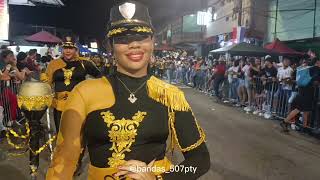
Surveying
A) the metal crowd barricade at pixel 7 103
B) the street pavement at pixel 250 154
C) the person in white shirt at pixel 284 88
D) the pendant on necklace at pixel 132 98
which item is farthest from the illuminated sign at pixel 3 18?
the pendant on necklace at pixel 132 98

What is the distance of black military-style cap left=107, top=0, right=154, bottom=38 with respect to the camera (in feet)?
7.38

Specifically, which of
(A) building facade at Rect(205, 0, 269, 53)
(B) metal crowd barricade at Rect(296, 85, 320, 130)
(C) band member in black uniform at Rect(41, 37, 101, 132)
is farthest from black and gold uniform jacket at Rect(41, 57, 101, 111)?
(A) building facade at Rect(205, 0, 269, 53)

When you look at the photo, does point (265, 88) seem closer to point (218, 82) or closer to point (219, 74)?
point (219, 74)

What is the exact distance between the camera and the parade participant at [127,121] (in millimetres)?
2221

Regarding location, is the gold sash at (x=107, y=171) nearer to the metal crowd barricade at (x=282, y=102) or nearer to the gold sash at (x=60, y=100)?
the gold sash at (x=60, y=100)

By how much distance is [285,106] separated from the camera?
11.9 m

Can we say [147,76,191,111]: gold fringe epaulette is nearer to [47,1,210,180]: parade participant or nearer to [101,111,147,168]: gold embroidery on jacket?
[47,1,210,180]: parade participant

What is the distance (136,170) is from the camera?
2098 millimetres

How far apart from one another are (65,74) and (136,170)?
4.57 metres

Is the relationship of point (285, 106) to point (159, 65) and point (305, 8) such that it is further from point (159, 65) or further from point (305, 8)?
point (159, 65)

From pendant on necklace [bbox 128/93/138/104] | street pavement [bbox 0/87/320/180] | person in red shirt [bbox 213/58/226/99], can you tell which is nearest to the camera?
pendant on necklace [bbox 128/93/138/104]

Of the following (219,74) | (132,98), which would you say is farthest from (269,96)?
(132,98)

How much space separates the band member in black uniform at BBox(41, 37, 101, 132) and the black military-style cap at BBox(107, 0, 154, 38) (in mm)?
4079

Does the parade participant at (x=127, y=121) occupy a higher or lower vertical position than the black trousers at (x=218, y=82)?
higher
